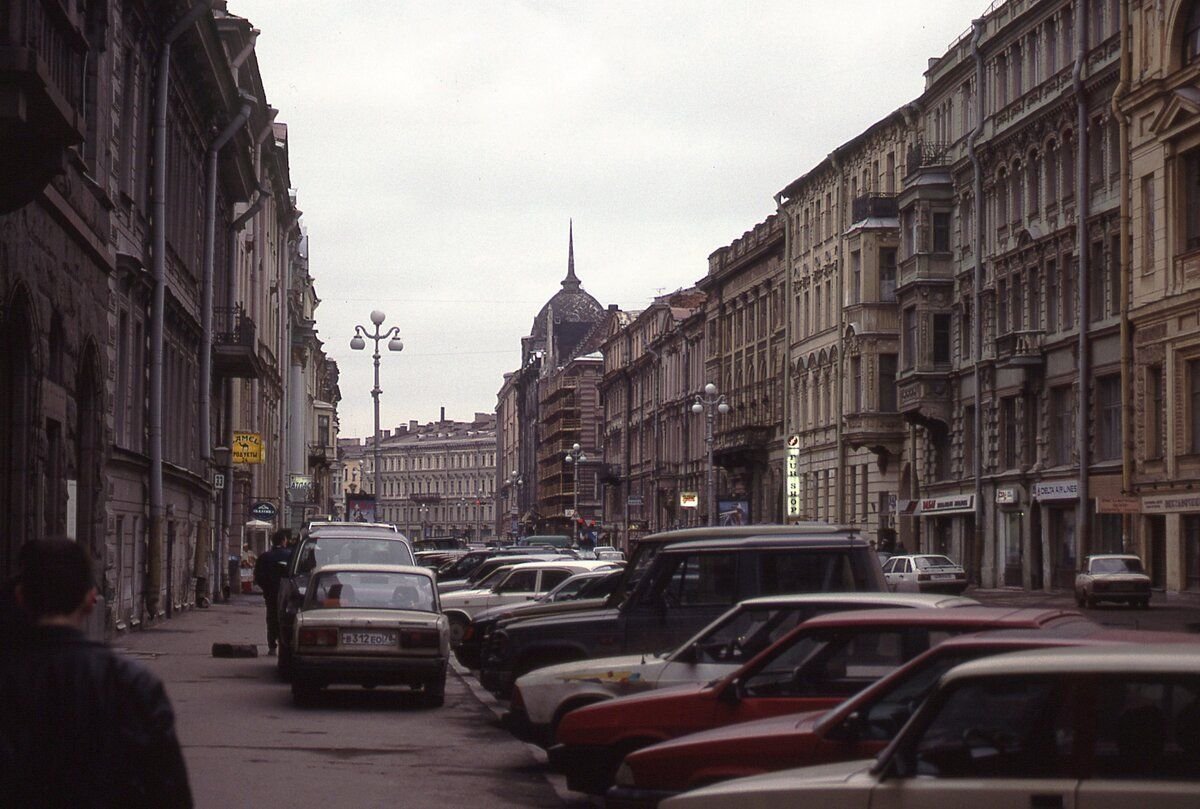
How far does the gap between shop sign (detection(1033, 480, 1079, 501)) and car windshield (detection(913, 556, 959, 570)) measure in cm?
329

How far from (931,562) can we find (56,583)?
50.6 meters

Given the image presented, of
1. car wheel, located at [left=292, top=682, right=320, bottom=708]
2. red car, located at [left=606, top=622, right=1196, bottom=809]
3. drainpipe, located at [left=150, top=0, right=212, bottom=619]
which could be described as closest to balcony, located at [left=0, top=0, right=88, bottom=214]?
car wheel, located at [left=292, top=682, right=320, bottom=708]

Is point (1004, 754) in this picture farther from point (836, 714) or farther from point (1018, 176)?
point (1018, 176)

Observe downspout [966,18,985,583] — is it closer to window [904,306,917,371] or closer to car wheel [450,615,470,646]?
window [904,306,917,371]

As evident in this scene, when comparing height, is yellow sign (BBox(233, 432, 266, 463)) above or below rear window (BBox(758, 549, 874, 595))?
above

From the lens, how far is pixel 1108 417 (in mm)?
52844

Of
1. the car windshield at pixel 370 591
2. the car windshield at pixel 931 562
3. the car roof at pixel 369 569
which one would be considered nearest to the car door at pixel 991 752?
the car windshield at pixel 370 591

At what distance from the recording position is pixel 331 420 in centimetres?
14700

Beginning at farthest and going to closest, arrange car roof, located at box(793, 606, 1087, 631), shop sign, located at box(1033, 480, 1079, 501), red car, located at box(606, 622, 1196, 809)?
shop sign, located at box(1033, 480, 1079, 501), car roof, located at box(793, 606, 1087, 631), red car, located at box(606, 622, 1196, 809)

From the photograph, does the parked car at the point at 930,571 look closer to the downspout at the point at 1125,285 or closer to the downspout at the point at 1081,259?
the downspout at the point at 1081,259

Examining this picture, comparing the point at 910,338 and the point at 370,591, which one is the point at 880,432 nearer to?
the point at 910,338

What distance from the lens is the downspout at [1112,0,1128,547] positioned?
50219 mm

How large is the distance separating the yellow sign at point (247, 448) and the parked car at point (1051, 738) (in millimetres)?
43492

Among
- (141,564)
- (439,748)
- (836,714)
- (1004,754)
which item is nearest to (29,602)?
(1004,754)
